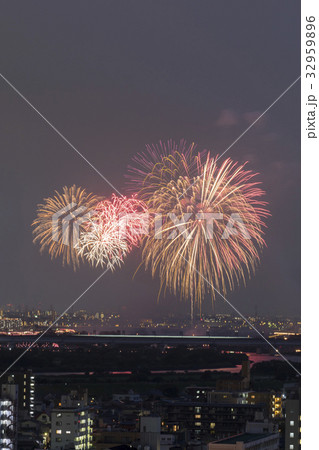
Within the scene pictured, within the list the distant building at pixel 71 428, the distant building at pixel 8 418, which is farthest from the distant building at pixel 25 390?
the distant building at pixel 8 418

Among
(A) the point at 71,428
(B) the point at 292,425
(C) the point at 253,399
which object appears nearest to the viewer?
(B) the point at 292,425

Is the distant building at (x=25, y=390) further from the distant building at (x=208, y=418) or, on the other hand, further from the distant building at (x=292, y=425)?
the distant building at (x=292, y=425)

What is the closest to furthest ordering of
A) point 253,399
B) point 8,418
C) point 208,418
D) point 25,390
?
point 8,418 < point 208,418 < point 253,399 < point 25,390

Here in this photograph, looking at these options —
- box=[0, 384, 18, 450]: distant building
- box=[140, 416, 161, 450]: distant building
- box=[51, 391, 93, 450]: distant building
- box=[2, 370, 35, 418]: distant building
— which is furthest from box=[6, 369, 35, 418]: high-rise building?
box=[0, 384, 18, 450]: distant building

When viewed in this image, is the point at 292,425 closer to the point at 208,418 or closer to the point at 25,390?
the point at 208,418

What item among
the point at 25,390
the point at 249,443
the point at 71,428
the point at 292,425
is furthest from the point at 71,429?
the point at 25,390
